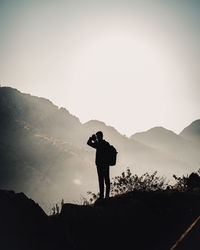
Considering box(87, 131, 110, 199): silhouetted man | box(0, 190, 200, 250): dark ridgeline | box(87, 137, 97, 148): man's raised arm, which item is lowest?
box(0, 190, 200, 250): dark ridgeline

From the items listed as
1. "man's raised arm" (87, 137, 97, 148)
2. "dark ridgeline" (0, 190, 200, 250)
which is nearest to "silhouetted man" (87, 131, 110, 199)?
"man's raised arm" (87, 137, 97, 148)

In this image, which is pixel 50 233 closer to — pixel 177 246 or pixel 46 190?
pixel 177 246

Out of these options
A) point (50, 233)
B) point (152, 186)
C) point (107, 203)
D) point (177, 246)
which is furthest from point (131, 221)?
point (152, 186)

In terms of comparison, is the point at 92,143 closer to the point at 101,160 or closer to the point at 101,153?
the point at 101,153

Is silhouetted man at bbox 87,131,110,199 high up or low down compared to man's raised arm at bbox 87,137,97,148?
down

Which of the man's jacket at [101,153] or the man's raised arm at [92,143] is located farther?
the man's raised arm at [92,143]

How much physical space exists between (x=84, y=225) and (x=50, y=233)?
3.06 feet

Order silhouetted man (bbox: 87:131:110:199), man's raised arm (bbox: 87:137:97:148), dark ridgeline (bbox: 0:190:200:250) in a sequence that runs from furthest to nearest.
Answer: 1. man's raised arm (bbox: 87:137:97:148)
2. silhouetted man (bbox: 87:131:110:199)
3. dark ridgeline (bbox: 0:190:200:250)

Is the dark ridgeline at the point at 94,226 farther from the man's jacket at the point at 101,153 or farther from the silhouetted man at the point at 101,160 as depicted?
the man's jacket at the point at 101,153

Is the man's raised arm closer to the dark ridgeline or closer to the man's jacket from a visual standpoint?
the man's jacket

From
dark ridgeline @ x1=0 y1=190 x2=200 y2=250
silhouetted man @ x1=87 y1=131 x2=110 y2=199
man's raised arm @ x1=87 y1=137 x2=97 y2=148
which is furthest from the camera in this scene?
man's raised arm @ x1=87 y1=137 x2=97 y2=148

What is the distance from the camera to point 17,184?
76188 mm

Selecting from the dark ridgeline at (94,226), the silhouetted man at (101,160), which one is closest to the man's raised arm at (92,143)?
the silhouetted man at (101,160)

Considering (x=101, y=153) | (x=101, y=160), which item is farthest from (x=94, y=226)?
(x=101, y=153)
